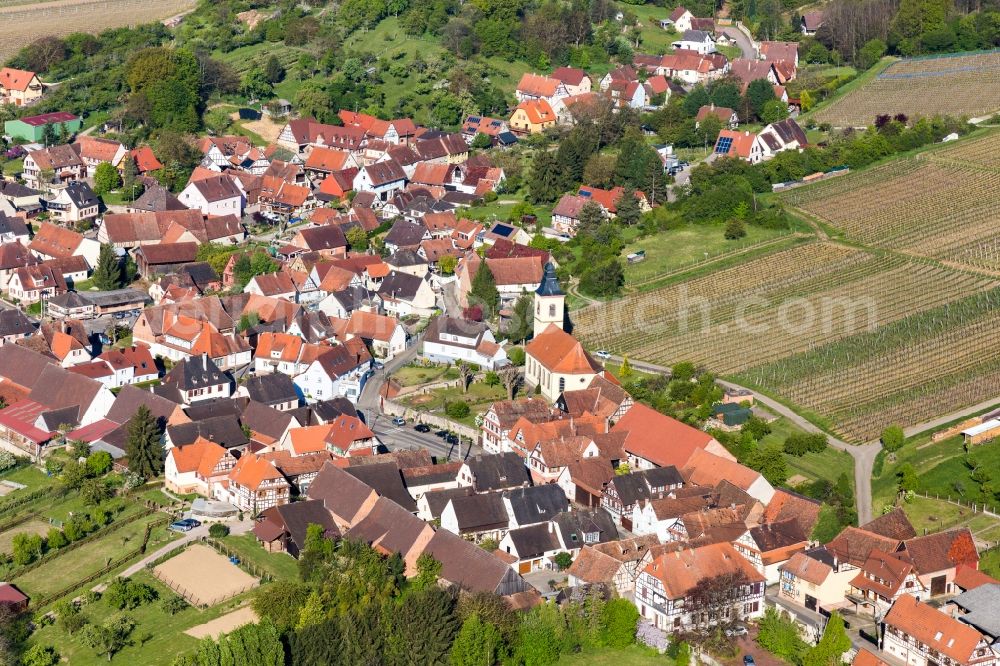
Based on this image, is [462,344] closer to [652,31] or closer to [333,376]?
[333,376]

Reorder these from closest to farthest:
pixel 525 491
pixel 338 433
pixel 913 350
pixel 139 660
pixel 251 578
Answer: pixel 139 660
pixel 251 578
pixel 525 491
pixel 338 433
pixel 913 350

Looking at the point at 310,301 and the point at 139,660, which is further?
the point at 310,301

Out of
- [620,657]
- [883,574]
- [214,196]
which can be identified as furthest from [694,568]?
[214,196]

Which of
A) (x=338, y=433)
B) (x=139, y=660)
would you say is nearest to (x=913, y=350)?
(x=338, y=433)

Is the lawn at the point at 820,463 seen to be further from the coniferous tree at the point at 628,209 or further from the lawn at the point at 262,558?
the coniferous tree at the point at 628,209

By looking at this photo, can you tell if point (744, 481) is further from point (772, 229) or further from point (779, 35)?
point (779, 35)

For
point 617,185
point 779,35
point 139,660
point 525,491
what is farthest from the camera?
point 779,35

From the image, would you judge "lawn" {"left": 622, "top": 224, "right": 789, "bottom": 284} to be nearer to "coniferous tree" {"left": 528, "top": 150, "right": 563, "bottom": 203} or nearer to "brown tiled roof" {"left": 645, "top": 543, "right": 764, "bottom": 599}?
"coniferous tree" {"left": 528, "top": 150, "right": 563, "bottom": 203}

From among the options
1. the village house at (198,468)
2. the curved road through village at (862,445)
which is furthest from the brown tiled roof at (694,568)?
the village house at (198,468)
